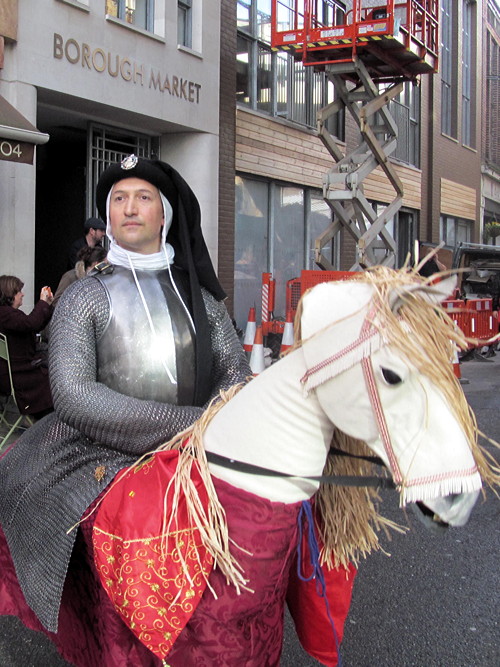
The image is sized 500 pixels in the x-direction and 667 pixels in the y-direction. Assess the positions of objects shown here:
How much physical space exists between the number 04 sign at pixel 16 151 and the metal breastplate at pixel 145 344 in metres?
5.02

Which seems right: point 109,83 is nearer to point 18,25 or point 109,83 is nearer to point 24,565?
point 18,25

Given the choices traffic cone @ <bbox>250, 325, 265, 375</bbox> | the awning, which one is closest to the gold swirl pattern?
traffic cone @ <bbox>250, 325, 265, 375</bbox>

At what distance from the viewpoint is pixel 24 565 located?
6.86 ft

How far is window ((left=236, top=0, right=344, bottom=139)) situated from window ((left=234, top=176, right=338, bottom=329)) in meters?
1.40

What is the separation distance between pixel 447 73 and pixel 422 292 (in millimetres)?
20943

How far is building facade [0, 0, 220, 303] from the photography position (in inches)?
300

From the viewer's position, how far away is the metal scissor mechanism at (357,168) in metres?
10.9

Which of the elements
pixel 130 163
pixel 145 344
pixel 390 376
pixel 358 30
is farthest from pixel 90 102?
pixel 390 376

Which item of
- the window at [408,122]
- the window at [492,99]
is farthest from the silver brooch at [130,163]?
the window at [492,99]

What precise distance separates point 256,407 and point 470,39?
23235 millimetres

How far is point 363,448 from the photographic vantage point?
6.02ft

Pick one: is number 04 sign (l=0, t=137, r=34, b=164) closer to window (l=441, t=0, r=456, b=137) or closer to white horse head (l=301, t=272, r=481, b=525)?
white horse head (l=301, t=272, r=481, b=525)

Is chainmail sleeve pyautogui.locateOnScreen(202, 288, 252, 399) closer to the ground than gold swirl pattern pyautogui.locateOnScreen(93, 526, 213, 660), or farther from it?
farther from it

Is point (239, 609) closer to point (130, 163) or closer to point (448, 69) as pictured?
point (130, 163)
